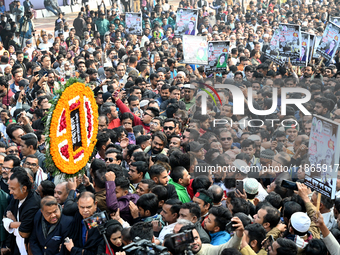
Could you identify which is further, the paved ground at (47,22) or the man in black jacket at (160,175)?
the paved ground at (47,22)

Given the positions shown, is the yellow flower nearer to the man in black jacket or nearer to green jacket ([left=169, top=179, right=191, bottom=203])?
the man in black jacket

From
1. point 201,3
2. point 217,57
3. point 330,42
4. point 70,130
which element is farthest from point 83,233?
point 201,3

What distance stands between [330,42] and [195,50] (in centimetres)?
339

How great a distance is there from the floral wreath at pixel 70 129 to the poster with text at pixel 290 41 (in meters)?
7.63

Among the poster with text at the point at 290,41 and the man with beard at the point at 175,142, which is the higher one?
the poster with text at the point at 290,41

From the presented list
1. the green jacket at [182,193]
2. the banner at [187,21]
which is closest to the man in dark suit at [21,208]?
the green jacket at [182,193]

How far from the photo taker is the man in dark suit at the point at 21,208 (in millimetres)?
5188

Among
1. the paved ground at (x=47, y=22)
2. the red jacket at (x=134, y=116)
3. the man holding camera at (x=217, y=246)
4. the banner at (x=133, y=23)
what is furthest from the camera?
the paved ground at (x=47, y=22)

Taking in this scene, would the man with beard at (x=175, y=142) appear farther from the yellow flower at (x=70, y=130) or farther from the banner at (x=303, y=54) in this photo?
the banner at (x=303, y=54)

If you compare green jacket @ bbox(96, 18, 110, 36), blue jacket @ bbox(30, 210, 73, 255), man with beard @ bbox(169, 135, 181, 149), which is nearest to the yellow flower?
blue jacket @ bbox(30, 210, 73, 255)

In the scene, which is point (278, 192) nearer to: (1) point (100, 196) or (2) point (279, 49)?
(1) point (100, 196)

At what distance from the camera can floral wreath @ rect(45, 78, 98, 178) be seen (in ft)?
15.7

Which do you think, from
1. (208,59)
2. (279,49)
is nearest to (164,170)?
(208,59)

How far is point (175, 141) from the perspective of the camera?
724cm
